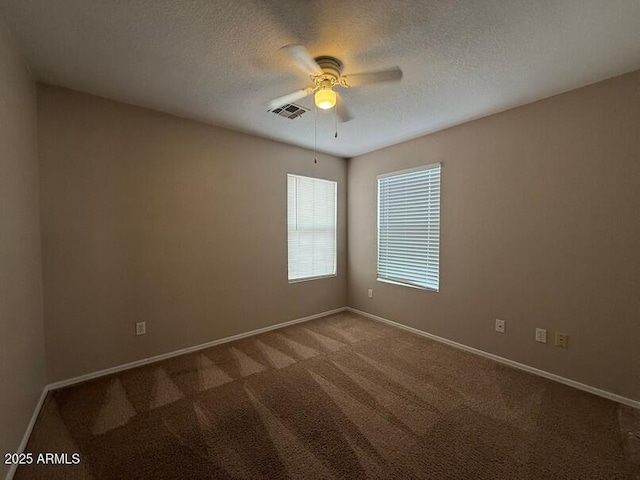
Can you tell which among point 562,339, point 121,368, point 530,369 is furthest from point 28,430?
point 562,339

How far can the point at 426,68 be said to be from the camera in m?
1.97

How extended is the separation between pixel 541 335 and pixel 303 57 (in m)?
2.97

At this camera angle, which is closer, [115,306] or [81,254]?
[81,254]

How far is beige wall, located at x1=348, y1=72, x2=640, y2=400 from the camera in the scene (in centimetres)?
206

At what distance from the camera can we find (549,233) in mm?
2400

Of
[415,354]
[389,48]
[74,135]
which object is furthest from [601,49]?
[74,135]

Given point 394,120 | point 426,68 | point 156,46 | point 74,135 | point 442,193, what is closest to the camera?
point 156,46

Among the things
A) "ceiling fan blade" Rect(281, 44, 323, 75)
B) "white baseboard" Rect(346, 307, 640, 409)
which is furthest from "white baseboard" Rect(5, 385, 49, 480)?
"white baseboard" Rect(346, 307, 640, 409)

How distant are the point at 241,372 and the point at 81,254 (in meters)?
1.72

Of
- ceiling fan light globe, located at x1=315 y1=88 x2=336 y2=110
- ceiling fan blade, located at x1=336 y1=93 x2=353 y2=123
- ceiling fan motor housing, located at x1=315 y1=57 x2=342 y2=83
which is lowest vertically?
ceiling fan light globe, located at x1=315 y1=88 x2=336 y2=110

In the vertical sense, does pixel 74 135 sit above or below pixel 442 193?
above

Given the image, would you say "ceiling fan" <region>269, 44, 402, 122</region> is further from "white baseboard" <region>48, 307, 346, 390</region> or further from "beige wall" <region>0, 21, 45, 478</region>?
"white baseboard" <region>48, 307, 346, 390</region>

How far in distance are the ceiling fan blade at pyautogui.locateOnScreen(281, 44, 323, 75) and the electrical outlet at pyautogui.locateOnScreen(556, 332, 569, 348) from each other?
2874mm

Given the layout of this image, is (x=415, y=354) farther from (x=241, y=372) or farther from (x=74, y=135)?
(x=74, y=135)
